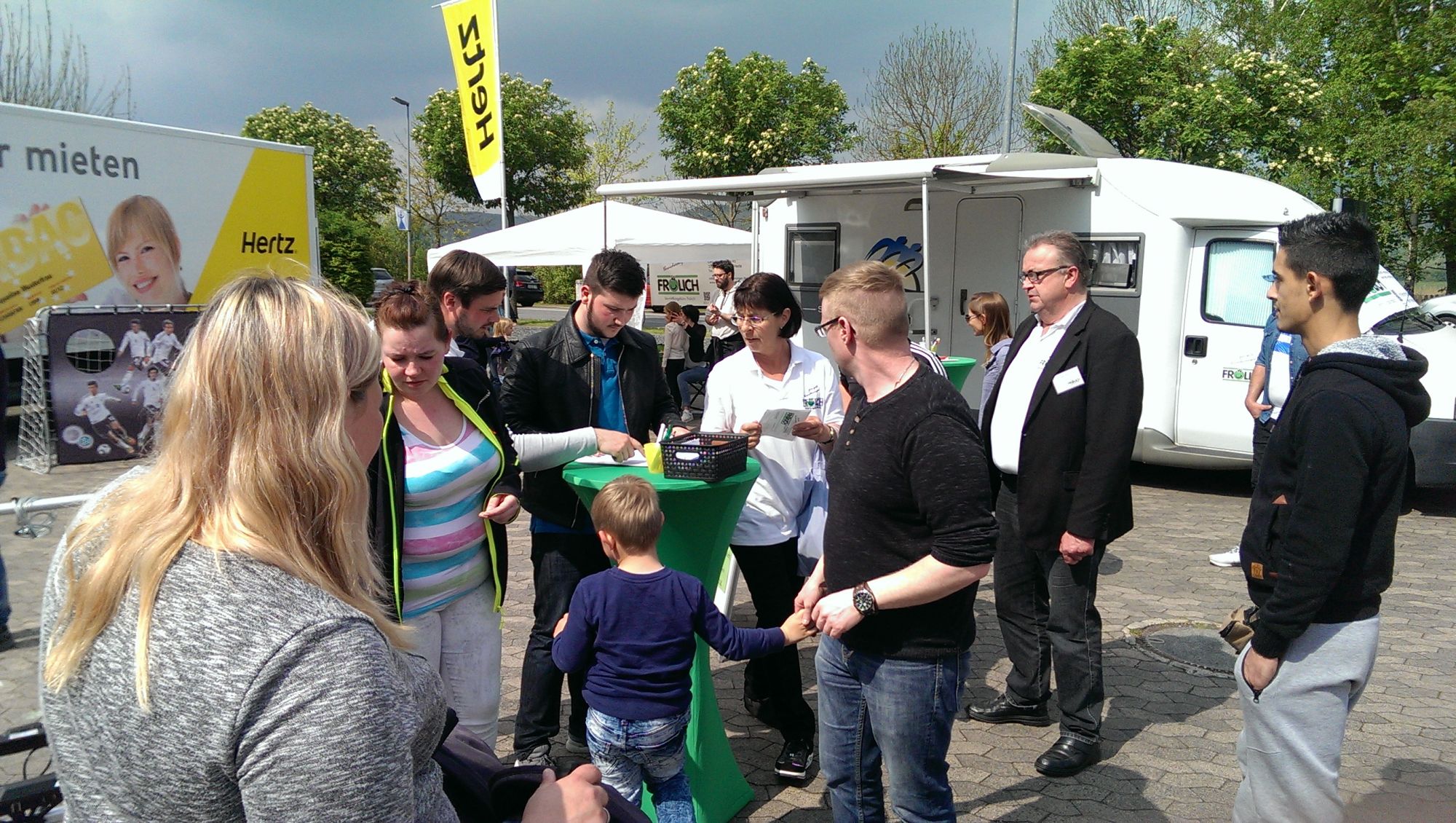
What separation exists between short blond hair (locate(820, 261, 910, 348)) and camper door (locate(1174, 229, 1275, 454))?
7234mm

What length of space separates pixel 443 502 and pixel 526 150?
3645cm

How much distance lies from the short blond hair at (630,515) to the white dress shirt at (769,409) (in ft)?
3.02

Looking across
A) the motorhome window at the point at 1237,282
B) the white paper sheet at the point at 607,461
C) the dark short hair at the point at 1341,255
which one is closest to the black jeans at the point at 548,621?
the white paper sheet at the point at 607,461

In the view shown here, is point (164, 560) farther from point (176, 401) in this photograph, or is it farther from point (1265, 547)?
point (1265, 547)

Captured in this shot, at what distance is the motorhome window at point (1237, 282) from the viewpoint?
339 inches

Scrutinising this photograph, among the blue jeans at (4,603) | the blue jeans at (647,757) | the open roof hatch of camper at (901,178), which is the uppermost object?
the open roof hatch of camper at (901,178)

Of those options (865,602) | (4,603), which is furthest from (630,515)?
(4,603)

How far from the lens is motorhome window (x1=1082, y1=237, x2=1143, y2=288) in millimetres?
9211

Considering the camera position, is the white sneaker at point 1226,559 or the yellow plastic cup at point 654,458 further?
the white sneaker at point 1226,559

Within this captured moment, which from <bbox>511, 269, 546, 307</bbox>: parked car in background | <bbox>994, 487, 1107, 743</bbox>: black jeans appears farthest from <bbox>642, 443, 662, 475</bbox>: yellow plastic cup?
<bbox>511, 269, 546, 307</bbox>: parked car in background

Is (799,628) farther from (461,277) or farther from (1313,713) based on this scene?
(461,277)

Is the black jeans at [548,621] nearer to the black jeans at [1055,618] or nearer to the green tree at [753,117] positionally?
the black jeans at [1055,618]

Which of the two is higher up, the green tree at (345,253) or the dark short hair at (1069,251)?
the green tree at (345,253)

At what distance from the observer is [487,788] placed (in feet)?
5.03
